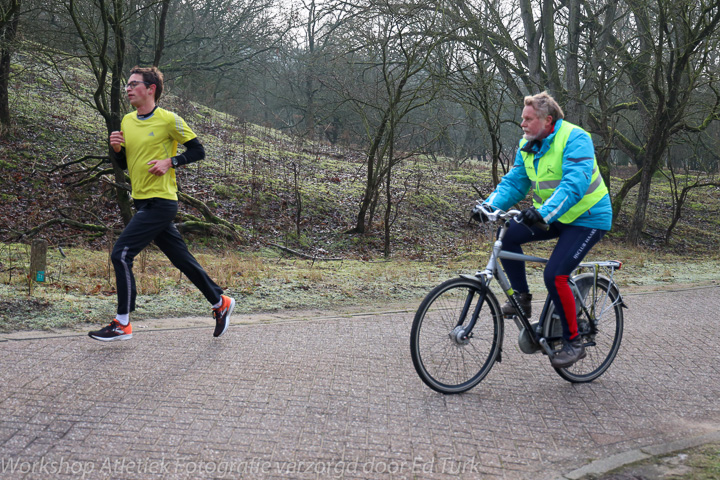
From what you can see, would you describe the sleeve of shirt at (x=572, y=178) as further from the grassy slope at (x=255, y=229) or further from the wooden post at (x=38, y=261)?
the wooden post at (x=38, y=261)

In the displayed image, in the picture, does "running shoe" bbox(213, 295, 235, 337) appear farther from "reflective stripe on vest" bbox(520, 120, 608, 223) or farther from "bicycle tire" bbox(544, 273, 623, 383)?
"reflective stripe on vest" bbox(520, 120, 608, 223)

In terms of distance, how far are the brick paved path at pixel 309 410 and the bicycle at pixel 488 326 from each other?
15 cm

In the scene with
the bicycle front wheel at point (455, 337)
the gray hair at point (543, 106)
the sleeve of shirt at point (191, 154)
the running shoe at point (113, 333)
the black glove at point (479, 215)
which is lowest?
the running shoe at point (113, 333)

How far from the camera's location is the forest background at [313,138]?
8477mm

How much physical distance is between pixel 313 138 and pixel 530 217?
19.1 metres

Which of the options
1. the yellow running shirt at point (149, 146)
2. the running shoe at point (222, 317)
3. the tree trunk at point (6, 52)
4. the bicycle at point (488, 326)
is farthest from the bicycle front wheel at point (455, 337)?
the tree trunk at point (6, 52)

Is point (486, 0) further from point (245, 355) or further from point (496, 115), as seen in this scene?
point (245, 355)

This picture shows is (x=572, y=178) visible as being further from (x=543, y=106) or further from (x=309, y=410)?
(x=309, y=410)

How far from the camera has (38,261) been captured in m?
6.76

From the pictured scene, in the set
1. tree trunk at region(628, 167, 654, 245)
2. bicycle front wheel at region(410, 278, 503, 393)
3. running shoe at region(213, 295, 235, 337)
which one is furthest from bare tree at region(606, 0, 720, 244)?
running shoe at region(213, 295, 235, 337)

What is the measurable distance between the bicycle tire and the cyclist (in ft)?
0.35

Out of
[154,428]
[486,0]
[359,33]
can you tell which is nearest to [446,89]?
[359,33]

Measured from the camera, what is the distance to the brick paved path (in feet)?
10.2

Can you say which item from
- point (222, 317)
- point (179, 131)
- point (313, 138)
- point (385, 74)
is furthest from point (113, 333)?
point (313, 138)
